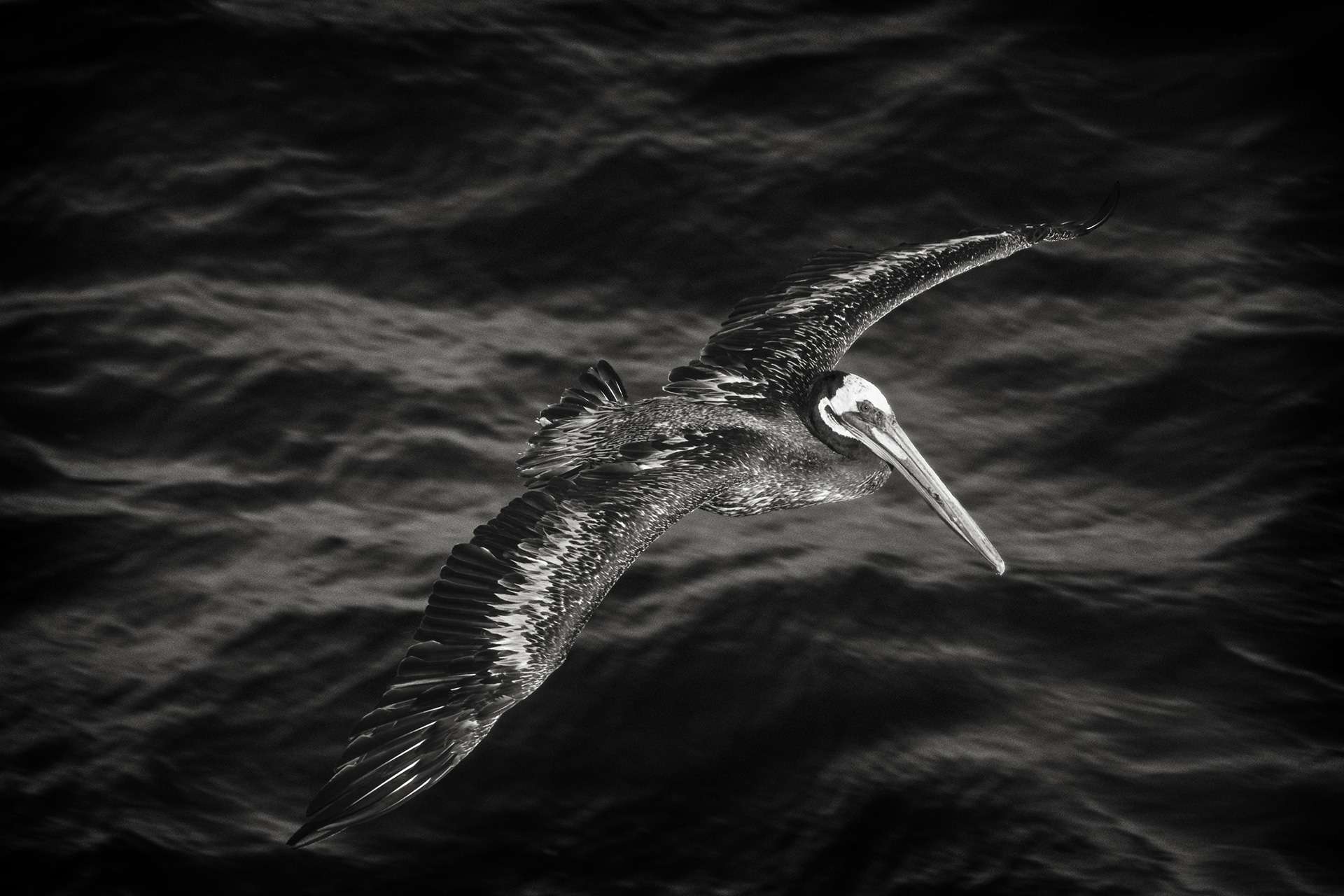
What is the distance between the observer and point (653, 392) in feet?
31.4

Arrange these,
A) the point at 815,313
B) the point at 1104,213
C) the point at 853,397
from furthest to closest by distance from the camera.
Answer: the point at 1104,213
the point at 815,313
the point at 853,397

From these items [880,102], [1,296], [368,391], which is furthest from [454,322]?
[880,102]

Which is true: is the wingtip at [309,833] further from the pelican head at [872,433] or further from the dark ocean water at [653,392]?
the pelican head at [872,433]

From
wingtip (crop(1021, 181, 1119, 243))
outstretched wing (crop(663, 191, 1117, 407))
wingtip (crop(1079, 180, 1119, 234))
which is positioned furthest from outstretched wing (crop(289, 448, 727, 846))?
wingtip (crop(1079, 180, 1119, 234))

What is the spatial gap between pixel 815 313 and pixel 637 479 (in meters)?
2.16

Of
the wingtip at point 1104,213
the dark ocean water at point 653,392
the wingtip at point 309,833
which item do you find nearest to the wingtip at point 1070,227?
the wingtip at point 1104,213

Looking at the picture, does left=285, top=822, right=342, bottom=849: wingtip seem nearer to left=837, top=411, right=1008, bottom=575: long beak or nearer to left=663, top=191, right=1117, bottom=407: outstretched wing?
left=663, top=191, right=1117, bottom=407: outstretched wing

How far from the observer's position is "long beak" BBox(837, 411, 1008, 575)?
27.4 feet

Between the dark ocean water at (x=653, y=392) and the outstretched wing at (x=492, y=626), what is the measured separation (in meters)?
0.98

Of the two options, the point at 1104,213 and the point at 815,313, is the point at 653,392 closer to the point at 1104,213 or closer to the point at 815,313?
the point at 815,313

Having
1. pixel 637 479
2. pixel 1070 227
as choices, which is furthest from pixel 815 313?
pixel 637 479

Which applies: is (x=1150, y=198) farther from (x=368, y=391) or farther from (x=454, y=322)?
(x=368, y=391)

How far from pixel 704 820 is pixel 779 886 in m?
0.47

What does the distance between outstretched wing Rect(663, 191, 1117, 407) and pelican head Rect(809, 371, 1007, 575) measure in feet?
0.97
